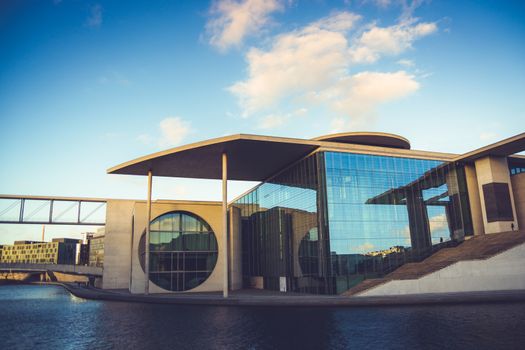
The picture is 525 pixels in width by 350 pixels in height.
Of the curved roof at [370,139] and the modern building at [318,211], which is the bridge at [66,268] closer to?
the modern building at [318,211]

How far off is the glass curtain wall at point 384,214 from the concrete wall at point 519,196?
202 inches

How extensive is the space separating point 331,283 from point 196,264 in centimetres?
1611

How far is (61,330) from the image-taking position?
21.0m

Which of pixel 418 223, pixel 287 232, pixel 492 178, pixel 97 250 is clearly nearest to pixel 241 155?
pixel 287 232

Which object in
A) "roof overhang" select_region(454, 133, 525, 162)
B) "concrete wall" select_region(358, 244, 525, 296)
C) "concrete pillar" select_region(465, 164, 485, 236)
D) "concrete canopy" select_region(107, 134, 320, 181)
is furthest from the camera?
"concrete pillar" select_region(465, 164, 485, 236)

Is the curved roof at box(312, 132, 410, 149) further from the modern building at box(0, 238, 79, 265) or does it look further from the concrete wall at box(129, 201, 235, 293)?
the modern building at box(0, 238, 79, 265)

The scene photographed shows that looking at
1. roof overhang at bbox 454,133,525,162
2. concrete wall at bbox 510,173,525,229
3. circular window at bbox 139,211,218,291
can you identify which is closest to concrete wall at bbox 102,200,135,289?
circular window at bbox 139,211,218,291

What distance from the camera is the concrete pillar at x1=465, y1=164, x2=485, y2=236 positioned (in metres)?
38.6

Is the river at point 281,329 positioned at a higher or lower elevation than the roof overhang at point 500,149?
lower

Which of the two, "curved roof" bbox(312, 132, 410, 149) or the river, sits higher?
"curved roof" bbox(312, 132, 410, 149)

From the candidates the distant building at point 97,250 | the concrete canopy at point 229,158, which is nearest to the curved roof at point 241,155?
the concrete canopy at point 229,158

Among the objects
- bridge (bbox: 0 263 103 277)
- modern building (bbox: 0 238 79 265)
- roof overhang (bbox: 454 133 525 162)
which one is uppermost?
roof overhang (bbox: 454 133 525 162)

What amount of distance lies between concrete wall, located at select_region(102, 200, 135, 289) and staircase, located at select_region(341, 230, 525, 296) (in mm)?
29068

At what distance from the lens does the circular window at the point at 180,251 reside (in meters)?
41.0
